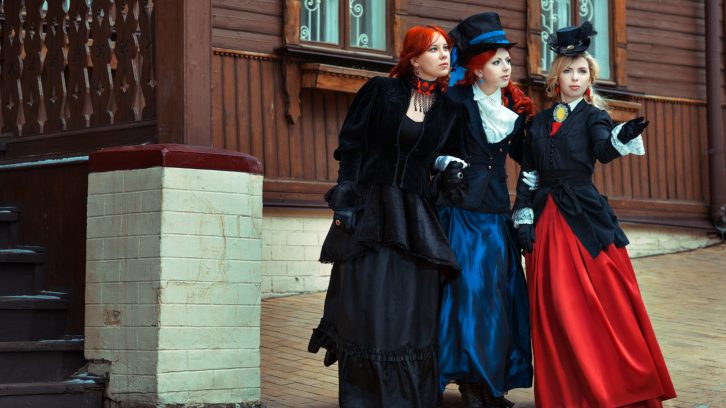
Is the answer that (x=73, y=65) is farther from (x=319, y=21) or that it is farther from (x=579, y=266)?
(x=319, y=21)

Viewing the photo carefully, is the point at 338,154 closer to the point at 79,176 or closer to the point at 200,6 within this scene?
the point at 200,6

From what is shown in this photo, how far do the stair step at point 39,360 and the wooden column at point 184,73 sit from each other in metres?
1.14

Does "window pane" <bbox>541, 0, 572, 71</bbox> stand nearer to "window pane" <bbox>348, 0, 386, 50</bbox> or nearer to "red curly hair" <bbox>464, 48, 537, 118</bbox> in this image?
"window pane" <bbox>348, 0, 386, 50</bbox>

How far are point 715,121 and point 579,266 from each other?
742 cm

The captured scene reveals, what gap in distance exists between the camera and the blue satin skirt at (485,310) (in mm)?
5258

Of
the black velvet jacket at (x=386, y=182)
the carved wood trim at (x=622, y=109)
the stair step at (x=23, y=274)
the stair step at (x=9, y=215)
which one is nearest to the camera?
the black velvet jacket at (x=386, y=182)

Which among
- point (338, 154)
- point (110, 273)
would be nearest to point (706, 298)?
point (338, 154)

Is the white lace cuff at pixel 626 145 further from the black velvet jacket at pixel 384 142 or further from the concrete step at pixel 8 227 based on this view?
the concrete step at pixel 8 227

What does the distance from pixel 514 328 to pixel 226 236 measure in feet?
4.90

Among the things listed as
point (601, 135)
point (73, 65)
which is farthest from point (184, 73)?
point (601, 135)

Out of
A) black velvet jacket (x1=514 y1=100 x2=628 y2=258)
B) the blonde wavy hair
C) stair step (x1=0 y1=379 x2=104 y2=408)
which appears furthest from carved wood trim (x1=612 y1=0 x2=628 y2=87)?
stair step (x1=0 y1=379 x2=104 y2=408)

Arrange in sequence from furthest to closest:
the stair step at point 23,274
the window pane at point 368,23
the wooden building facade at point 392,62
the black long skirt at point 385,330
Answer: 1. the window pane at point 368,23
2. the wooden building facade at point 392,62
3. the stair step at point 23,274
4. the black long skirt at point 385,330

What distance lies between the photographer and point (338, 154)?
5.32 meters

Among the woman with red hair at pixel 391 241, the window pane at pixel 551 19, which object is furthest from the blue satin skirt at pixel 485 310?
the window pane at pixel 551 19
